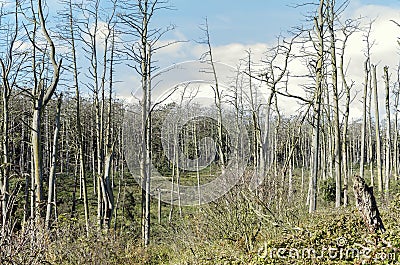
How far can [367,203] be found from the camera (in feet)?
19.0

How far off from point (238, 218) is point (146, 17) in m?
7.88

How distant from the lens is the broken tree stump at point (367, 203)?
5754mm

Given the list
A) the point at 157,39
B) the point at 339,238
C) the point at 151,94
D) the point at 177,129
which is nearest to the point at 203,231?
the point at 339,238

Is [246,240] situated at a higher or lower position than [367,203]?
lower

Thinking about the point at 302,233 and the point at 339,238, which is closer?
the point at 339,238

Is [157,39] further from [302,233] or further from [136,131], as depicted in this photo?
[302,233]

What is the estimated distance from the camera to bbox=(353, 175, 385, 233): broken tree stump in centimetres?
575

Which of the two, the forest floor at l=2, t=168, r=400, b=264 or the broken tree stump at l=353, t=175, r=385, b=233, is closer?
the broken tree stump at l=353, t=175, r=385, b=233

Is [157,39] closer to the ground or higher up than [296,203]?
higher up

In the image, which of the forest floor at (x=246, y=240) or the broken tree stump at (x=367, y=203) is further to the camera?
the forest floor at (x=246, y=240)

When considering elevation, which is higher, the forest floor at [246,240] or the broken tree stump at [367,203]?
the broken tree stump at [367,203]

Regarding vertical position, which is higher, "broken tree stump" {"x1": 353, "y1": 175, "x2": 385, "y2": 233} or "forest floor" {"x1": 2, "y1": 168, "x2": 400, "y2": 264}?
"broken tree stump" {"x1": 353, "y1": 175, "x2": 385, "y2": 233}

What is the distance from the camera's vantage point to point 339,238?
6.70 m

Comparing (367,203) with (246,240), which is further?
(246,240)
